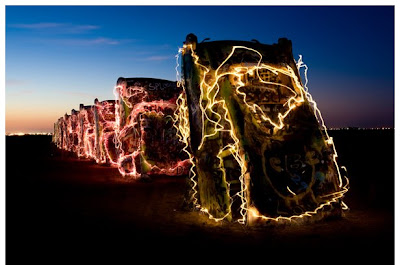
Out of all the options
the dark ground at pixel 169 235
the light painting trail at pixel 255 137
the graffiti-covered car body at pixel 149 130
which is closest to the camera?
the dark ground at pixel 169 235

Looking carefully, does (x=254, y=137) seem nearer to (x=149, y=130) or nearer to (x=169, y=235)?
(x=169, y=235)

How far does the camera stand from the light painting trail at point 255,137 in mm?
6664

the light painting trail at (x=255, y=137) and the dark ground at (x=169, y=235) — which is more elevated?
the light painting trail at (x=255, y=137)

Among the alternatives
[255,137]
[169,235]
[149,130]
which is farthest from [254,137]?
[149,130]

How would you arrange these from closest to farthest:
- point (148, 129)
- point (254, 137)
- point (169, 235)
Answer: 1. point (169, 235)
2. point (254, 137)
3. point (148, 129)

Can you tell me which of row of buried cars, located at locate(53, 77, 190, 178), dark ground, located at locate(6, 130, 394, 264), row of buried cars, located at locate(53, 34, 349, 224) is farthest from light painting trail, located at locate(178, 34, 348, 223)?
row of buried cars, located at locate(53, 77, 190, 178)

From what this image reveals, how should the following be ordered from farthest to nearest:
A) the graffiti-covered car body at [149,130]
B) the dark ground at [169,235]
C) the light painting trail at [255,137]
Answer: the graffiti-covered car body at [149,130] → the light painting trail at [255,137] → the dark ground at [169,235]

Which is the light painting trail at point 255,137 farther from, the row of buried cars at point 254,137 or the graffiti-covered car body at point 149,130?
the graffiti-covered car body at point 149,130

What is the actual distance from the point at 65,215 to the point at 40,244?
6.77 feet

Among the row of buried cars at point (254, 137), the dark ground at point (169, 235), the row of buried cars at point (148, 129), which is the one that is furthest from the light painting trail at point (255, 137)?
the row of buried cars at point (148, 129)

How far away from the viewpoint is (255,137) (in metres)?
6.99

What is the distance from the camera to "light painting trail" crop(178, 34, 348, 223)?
6.66 m

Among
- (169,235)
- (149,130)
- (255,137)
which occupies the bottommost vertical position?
(169,235)

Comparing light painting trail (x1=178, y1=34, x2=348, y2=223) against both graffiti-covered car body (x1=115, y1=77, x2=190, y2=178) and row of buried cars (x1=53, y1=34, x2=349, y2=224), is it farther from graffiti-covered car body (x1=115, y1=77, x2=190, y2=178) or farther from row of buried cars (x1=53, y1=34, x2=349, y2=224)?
graffiti-covered car body (x1=115, y1=77, x2=190, y2=178)
